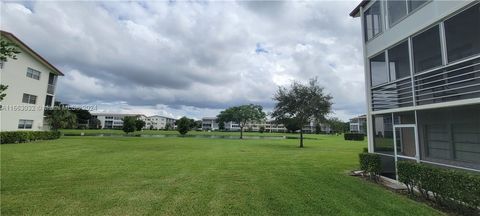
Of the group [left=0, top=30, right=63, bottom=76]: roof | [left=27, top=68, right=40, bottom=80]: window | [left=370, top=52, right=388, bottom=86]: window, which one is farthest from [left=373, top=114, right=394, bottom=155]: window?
[left=27, top=68, right=40, bottom=80]: window

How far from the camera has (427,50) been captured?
8.34 meters

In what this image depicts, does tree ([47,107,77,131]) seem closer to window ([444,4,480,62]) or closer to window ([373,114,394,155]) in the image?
window ([373,114,394,155])

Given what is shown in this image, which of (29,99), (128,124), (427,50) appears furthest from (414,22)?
(128,124)

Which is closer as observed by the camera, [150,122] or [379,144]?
[379,144]

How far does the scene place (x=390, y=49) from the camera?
384 inches

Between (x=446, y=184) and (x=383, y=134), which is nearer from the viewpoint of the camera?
(x=446, y=184)

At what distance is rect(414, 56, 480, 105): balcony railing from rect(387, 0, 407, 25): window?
8.40ft

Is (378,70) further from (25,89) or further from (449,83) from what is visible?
(25,89)

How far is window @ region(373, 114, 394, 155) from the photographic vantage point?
390 inches

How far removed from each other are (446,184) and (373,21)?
7621mm

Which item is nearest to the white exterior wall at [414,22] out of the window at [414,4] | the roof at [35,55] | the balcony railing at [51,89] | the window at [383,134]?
the window at [414,4]

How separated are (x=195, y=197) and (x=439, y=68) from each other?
7749 millimetres

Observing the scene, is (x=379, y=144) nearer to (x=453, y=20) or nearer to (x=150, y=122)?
(x=453, y=20)

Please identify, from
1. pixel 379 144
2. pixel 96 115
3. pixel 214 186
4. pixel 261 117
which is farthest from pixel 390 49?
pixel 96 115
